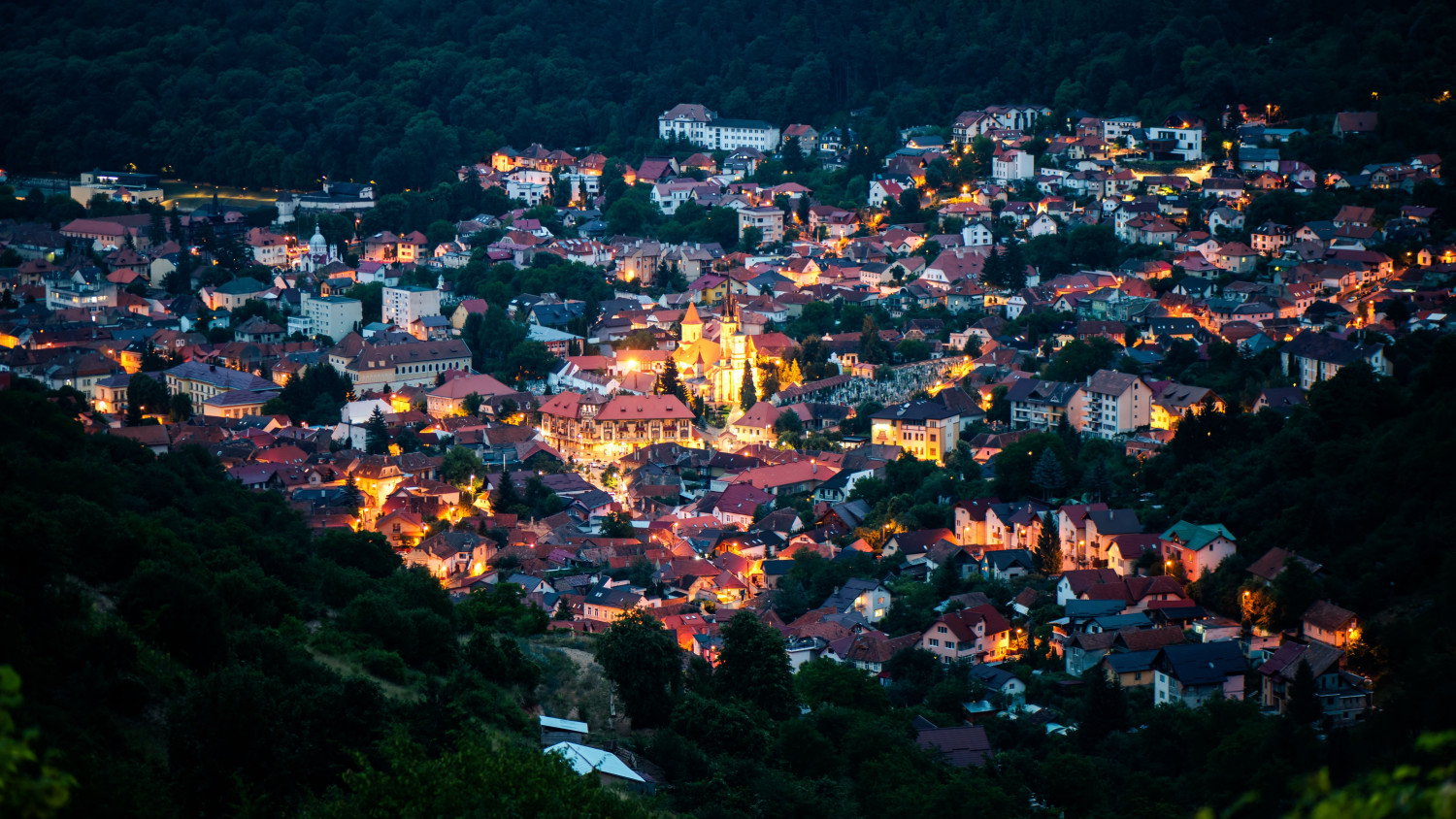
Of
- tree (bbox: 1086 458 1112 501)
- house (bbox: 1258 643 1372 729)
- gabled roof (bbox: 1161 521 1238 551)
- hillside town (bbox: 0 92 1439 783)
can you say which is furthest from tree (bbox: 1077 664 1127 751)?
tree (bbox: 1086 458 1112 501)

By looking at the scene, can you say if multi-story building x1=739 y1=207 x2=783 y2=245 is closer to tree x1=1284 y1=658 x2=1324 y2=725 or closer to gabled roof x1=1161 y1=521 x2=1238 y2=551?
gabled roof x1=1161 y1=521 x2=1238 y2=551

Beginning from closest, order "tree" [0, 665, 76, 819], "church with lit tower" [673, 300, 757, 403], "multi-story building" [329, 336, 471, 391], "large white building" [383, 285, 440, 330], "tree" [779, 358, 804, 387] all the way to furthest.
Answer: "tree" [0, 665, 76, 819] → "tree" [779, 358, 804, 387] → "church with lit tower" [673, 300, 757, 403] → "multi-story building" [329, 336, 471, 391] → "large white building" [383, 285, 440, 330]

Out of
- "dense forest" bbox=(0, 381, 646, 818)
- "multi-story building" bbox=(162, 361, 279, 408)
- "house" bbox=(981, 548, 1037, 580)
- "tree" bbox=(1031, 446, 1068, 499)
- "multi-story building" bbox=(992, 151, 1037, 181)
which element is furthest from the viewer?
"multi-story building" bbox=(992, 151, 1037, 181)

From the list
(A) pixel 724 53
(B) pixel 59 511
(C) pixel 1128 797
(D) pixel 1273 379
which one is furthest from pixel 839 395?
(A) pixel 724 53

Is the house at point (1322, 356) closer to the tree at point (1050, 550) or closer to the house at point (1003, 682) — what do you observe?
the tree at point (1050, 550)

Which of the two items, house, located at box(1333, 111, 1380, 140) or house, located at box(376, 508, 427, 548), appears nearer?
house, located at box(376, 508, 427, 548)

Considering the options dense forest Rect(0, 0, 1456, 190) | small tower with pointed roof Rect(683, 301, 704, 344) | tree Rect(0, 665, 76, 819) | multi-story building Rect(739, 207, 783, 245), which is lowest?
small tower with pointed roof Rect(683, 301, 704, 344)
